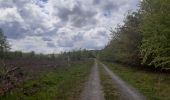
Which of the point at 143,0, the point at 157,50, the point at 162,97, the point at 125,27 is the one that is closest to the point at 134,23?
the point at 125,27

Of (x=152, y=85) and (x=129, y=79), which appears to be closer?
(x=152, y=85)

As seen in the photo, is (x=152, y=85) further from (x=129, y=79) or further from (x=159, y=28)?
(x=129, y=79)

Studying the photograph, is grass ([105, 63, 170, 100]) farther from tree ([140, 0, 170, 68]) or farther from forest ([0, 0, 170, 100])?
tree ([140, 0, 170, 68])

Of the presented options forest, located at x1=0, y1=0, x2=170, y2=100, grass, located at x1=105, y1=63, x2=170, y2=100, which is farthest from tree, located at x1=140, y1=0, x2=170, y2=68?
grass, located at x1=105, y1=63, x2=170, y2=100

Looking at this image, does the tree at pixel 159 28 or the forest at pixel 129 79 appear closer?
the forest at pixel 129 79

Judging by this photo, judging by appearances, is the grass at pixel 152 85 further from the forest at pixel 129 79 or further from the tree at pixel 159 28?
the tree at pixel 159 28

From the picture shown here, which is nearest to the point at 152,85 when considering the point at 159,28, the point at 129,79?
the point at 159,28

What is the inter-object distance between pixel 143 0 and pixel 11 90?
24538mm

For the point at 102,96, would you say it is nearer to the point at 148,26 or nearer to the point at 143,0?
the point at 148,26

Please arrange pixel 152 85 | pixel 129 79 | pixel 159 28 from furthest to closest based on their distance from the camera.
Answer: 1. pixel 129 79
2. pixel 159 28
3. pixel 152 85

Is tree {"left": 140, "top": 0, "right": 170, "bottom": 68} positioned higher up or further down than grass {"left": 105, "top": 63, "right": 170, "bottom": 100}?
higher up

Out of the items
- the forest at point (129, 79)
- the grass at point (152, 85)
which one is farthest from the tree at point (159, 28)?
the grass at point (152, 85)

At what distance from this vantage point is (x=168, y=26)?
36656 millimetres

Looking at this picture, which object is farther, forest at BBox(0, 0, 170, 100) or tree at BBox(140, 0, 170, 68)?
tree at BBox(140, 0, 170, 68)
